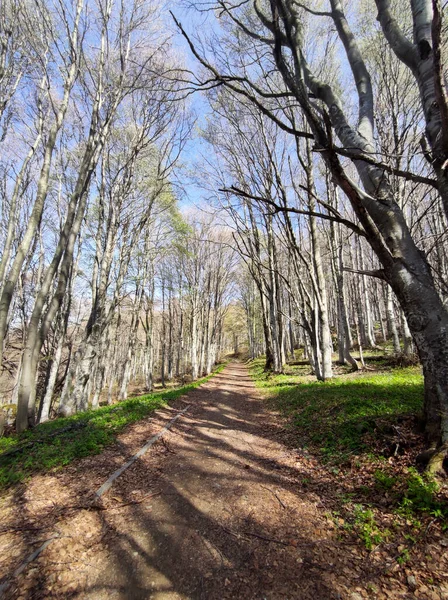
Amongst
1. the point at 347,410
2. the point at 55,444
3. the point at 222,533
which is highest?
the point at 347,410

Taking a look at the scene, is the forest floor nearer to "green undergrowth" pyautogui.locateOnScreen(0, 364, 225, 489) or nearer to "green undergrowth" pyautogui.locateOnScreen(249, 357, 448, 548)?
"green undergrowth" pyautogui.locateOnScreen(249, 357, 448, 548)

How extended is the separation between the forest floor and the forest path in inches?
0.5

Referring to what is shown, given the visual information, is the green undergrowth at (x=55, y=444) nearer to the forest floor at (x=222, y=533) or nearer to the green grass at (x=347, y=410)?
the forest floor at (x=222, y=533)

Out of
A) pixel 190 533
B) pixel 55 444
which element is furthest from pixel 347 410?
pixel 55 444

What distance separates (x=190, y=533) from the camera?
2.77 meters

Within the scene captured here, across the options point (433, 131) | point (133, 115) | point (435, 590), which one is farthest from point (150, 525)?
point (133, 115)

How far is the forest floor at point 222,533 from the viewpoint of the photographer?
210cm

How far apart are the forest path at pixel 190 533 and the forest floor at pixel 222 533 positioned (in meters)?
0.01

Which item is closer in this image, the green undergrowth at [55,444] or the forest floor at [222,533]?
the forest floor at [222,533]

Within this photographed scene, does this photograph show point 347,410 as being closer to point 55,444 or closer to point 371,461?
point 371,461

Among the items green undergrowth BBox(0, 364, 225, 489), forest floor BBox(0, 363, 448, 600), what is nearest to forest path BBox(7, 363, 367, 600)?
forest floor BBox(0, 363, 448, 600)

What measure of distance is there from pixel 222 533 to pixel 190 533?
0.34 meters

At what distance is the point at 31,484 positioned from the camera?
144 inches

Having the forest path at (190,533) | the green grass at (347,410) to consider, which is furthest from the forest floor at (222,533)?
the green grass at (347,410)
